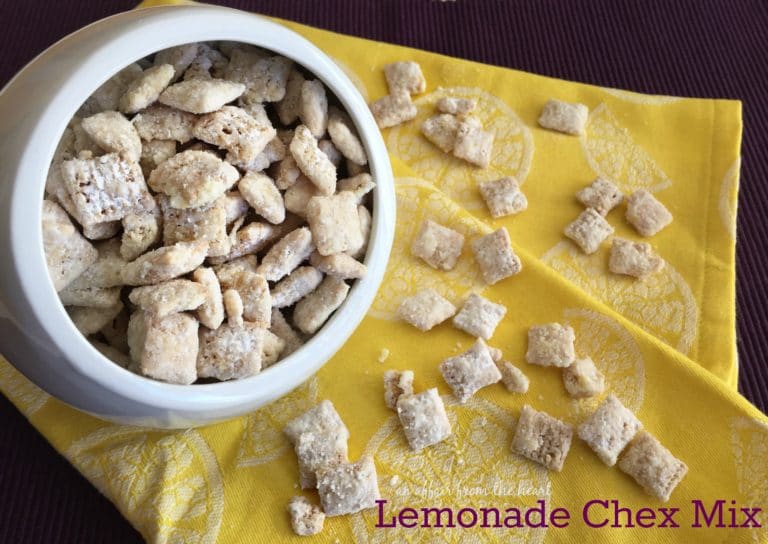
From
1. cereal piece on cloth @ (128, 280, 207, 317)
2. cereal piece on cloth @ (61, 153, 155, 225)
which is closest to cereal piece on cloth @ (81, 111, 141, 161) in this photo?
cereal piece on cloth @ (61, 153, 155, 225)

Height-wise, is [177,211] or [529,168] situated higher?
[177,211]

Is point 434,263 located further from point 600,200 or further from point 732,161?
point 732,161

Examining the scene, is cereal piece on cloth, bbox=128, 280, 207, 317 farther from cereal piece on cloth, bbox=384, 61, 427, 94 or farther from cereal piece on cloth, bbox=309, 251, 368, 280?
cereal piece on cloth, bbox=384, 61, 427, 94

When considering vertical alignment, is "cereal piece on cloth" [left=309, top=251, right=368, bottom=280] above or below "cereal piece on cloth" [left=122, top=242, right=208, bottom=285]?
below

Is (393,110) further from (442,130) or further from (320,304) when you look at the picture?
(320,304)

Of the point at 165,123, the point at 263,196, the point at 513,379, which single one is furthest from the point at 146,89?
the point at 513,379

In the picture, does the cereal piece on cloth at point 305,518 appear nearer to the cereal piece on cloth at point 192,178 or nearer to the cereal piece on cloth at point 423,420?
the cereal piece on cloth at point 423,420

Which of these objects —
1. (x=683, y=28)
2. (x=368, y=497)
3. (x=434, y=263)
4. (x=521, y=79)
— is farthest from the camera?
(x=683, y=28)

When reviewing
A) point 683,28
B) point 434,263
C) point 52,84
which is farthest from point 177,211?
point 683,28
